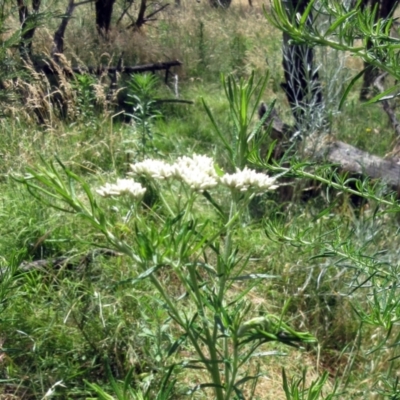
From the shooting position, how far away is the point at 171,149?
5.45m

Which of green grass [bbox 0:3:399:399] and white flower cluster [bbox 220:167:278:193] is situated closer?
white flower cluster [bbox 220:167:278:193]

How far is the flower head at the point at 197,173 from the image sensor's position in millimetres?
1198

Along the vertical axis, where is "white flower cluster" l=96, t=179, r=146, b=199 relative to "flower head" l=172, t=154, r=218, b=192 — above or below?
below

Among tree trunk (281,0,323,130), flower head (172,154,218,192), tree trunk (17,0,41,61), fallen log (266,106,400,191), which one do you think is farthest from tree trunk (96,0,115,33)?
flower head (172,154,218,192)

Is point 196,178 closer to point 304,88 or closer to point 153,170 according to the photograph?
point 153,170

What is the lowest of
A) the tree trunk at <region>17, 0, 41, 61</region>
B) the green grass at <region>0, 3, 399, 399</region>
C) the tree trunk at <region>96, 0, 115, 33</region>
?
the green grass at <region>0, 3, 399, 399</region>

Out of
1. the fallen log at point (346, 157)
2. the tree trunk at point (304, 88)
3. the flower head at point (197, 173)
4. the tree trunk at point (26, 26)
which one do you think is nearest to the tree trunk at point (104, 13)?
the tree trunk at point (26, 26)

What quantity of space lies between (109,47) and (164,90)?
4.68 ft

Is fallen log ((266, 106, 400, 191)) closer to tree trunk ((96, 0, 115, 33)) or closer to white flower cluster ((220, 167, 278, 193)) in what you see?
white flower cluster ((220, 167, 278, 193))

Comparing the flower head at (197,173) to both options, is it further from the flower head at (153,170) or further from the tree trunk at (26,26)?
the tree trunk at (26,26)

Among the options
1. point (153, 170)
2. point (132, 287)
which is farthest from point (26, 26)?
point (153, 170)

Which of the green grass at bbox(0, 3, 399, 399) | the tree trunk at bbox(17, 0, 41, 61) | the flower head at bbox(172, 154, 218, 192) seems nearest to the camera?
the flower head at bbox(172, 154, 218, 192)

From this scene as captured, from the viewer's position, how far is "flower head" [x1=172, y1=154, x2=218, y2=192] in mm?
1198

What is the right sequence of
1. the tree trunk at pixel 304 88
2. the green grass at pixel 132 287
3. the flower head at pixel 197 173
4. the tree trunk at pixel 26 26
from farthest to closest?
the tree trunk at pixel 304 88, the tree trunk at pixel 26 26, the green grass at pixel 132 287, the flower head at pixel 197 173
